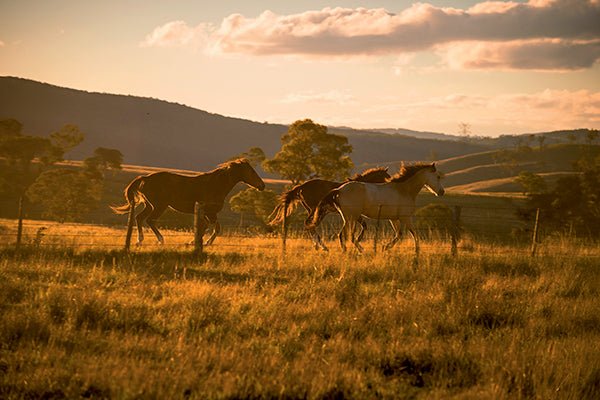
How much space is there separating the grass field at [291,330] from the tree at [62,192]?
38673mm

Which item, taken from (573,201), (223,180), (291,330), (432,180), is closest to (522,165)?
(573,201)

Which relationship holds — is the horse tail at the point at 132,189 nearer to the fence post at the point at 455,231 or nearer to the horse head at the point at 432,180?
the horse head at the point at 432,180

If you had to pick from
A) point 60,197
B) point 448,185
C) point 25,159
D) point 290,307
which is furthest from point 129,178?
point 448,185

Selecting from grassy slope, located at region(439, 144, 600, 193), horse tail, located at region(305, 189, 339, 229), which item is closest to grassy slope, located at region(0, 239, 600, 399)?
horse tail, located at region(305, 189, 339, 229)

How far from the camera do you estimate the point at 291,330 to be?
8391 mm

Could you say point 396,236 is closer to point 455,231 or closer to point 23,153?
point 455,231

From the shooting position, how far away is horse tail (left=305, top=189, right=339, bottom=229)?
17.0 m

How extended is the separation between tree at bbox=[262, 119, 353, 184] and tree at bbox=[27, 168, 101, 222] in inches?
733

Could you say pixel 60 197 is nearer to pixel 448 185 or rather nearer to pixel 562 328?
pixel 562 328

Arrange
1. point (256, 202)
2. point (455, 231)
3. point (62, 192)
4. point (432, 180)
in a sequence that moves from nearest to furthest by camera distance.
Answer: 1. point (455, 231)
2. point (432, 180)
3. point (256, 202)
4. point (62, 192)

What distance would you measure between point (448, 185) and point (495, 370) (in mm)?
166755

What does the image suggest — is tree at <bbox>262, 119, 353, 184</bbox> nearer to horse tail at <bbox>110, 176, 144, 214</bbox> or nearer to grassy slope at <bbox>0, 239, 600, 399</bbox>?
horse tail at <bbox>110, 176, 144, 214</bbox>

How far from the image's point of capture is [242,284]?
11.5 metres

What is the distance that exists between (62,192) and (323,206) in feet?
130
